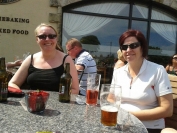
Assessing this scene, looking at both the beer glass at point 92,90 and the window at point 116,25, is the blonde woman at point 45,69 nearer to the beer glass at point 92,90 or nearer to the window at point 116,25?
the beer glass at point 92,90

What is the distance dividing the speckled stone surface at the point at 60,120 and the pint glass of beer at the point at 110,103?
39mm

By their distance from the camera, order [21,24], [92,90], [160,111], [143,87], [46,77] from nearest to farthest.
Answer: [92,90] < [160,111] < [143,87] < [46,77] < [21,24]

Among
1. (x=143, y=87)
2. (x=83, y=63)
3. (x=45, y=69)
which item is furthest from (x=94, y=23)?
(x=143, y=87)

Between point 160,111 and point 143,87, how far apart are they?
0.72 ft

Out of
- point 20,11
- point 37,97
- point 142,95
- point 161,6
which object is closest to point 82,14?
point 20,11

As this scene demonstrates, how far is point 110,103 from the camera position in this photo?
51.4 inches

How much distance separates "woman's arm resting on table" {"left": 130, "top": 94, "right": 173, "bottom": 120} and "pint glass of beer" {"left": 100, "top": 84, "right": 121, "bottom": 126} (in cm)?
Answer: 48

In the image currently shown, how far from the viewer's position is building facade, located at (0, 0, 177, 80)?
5664 mm

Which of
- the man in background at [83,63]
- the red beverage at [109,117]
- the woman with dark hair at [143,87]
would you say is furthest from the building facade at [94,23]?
the red beverage at [109,117]

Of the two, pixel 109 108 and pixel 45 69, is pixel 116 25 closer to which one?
pixel 45 69

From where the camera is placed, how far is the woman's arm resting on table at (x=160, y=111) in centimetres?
173

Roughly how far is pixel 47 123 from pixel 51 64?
3.43ft

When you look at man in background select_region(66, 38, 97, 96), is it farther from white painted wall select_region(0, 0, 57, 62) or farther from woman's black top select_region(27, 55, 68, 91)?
white painted wall select_region(0, 0, 57, 62)

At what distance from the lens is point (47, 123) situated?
1.21 metres
